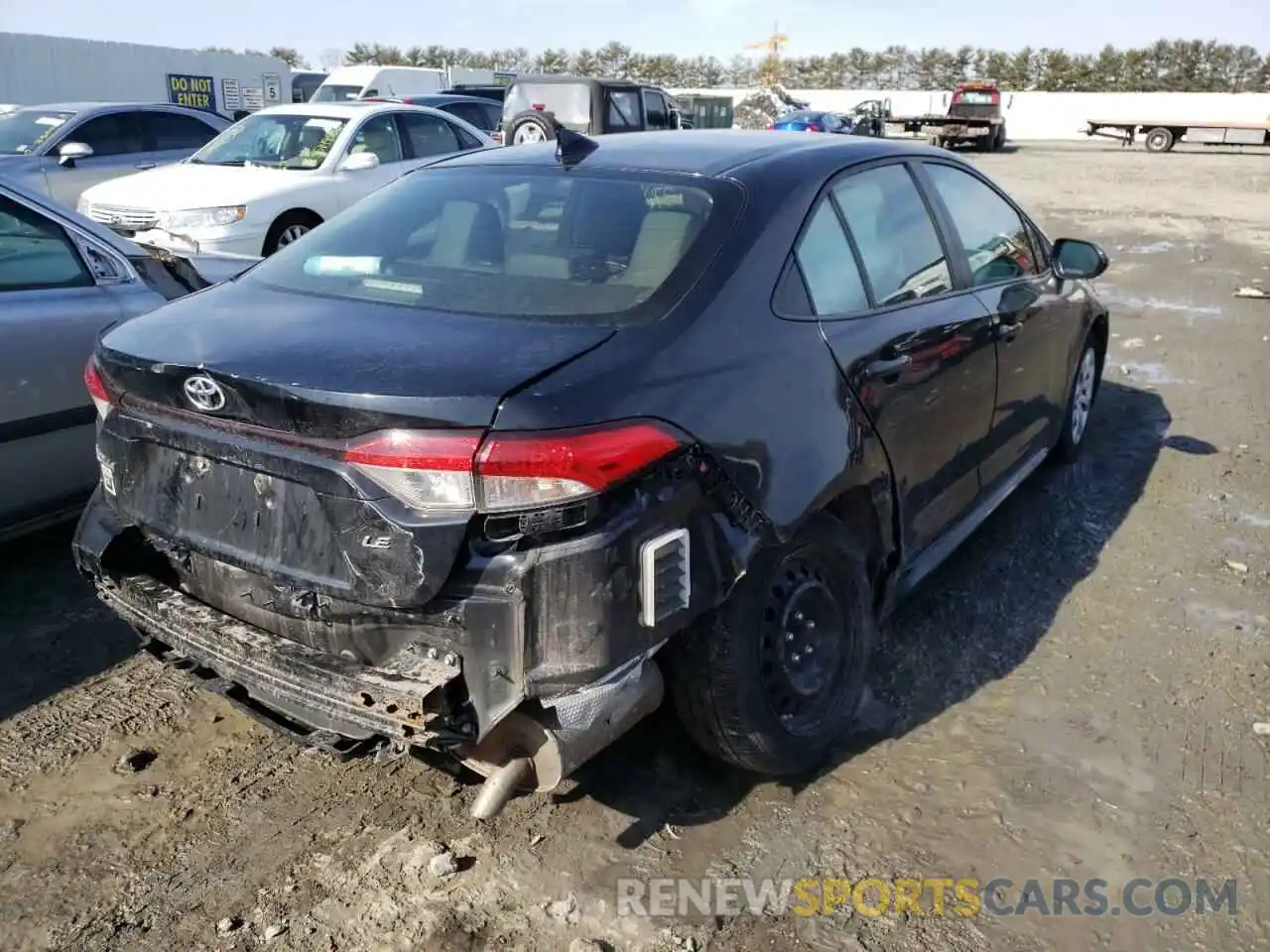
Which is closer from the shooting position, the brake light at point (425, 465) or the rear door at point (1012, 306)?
the brake light at point (425, 465)

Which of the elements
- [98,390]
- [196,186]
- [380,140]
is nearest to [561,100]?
[380,140]

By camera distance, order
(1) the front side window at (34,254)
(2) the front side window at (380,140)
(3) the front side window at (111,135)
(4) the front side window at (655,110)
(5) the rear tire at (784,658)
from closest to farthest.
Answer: (5) the rear tire at (784,658)
(1) the front side window at (34,254)
(2) the front side window at (380,140)
(3) the front side window at (111,135)
(4) the front side window at (655,110)

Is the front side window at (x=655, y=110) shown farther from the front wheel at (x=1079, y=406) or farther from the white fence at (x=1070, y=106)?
the white fence at (x=1070, y=106)

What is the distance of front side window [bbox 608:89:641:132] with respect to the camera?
696 inches

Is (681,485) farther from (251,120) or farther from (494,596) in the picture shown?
(251,120)

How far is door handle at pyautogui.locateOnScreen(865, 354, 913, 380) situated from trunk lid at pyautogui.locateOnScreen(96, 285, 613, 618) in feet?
3.00

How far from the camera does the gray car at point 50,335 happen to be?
3762 mm

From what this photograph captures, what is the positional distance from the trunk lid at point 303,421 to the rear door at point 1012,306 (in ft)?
6.52

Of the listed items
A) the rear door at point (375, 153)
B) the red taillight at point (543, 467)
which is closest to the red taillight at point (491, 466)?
the red taillight at point (543, 467)

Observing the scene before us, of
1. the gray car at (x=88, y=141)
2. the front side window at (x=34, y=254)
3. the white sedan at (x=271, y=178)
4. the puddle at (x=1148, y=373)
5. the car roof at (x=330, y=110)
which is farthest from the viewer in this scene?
the gray car at (x=88, y=141)

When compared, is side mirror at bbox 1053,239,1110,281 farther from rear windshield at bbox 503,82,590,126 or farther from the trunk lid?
rear windshield at bbox 503,82,590,126

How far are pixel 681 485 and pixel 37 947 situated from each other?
5.88ft

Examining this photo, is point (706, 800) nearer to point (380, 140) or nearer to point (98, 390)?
point (98, 390)

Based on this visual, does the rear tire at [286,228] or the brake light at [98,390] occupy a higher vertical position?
the brake light at [98,390]
